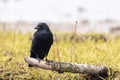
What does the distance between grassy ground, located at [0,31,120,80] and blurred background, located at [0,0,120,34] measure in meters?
1.78

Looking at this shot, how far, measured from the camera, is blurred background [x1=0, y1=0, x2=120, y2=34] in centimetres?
1059

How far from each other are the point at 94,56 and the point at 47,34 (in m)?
0.91

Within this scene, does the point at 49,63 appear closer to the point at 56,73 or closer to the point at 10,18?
A: the point at 56,73

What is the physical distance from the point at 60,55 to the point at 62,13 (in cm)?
469

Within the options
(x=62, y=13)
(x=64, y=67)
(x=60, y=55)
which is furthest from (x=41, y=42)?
(x=62, y=13)

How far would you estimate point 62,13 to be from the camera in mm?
11344

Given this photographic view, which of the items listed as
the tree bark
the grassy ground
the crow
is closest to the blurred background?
the grassy ground

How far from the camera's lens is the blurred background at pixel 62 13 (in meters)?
10.6

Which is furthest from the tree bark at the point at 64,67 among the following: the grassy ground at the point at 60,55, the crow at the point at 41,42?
the grassy ground at the point at 60,55

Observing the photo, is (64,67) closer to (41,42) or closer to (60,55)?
(41,42)

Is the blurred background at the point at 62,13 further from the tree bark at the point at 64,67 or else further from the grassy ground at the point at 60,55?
the tree bark at the point at 64,67

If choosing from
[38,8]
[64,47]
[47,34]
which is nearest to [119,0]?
[38,8]

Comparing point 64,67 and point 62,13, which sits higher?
point 62,13

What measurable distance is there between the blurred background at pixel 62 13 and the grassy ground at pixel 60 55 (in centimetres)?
178
